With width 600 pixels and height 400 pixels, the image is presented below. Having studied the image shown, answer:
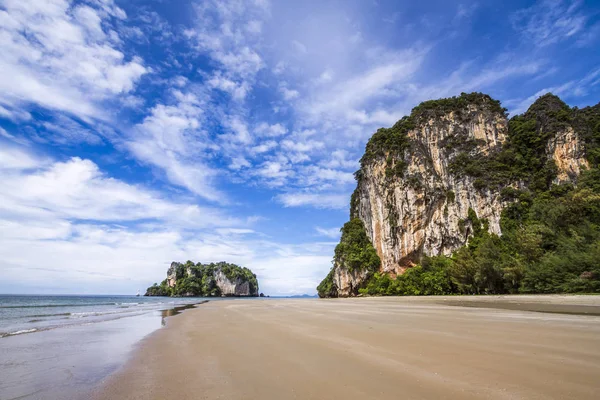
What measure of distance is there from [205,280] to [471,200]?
367ft

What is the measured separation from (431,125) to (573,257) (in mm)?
39148

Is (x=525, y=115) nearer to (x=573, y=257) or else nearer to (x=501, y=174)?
(x=501, y=174)

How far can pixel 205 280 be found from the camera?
128750 mm

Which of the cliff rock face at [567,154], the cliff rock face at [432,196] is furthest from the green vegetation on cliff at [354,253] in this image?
the cliff rock face at [567,154]

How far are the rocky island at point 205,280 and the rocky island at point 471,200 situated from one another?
248 ft

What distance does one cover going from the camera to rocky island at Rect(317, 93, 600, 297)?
32188 mm

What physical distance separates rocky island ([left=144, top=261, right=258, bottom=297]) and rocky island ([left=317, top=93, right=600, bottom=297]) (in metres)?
75.6

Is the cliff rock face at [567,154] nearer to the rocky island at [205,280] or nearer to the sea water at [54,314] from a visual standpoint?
the sea water at [54,314]

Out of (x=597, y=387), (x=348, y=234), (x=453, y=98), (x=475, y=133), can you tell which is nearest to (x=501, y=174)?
(x=475, y=133)

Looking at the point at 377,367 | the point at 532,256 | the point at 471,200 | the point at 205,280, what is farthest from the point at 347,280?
the point at 205,280

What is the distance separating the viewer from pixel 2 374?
598 cm

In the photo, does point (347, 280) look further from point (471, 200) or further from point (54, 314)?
point (54, 314)

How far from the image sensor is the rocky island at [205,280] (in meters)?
127

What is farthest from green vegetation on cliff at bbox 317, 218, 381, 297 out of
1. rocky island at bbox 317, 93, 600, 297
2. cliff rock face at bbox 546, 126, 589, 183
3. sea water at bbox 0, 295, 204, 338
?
sea water at bbox 0, 295, 204, 338
